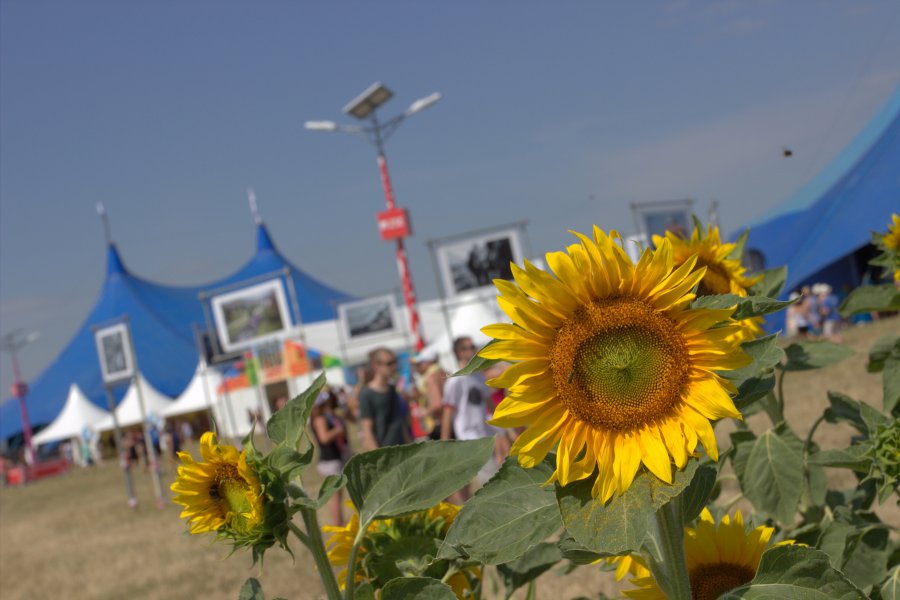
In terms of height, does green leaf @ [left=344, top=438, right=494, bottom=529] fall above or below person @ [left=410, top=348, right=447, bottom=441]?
above

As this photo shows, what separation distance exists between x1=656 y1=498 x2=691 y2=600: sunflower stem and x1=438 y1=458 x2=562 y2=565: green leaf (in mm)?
121

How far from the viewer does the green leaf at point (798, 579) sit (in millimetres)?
1028

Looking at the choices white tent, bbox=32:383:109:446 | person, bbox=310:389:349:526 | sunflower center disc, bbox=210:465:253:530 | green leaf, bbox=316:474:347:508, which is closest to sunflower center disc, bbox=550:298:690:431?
green leaf, bbox=316:474:347:508

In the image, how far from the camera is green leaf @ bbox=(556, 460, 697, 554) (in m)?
0.95

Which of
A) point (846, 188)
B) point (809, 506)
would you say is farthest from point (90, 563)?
point (846, 188)

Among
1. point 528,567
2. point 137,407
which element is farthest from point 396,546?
point 137,407

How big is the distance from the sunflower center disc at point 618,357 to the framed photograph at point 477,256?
1488cm

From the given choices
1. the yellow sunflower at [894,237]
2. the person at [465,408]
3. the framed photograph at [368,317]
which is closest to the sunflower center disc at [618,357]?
the yellow sunflower at [894,237]

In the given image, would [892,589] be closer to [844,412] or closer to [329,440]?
[844,412]

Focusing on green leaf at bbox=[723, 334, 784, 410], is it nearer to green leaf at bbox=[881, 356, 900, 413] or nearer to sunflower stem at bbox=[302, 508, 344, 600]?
sunflower stem at bbox=[302, 508, 344, 600]

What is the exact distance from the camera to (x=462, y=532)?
108 centimetres

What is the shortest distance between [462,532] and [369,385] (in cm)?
563

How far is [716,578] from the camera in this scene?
131cm

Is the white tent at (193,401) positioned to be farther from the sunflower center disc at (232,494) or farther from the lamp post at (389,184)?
the sunflower center disc at (232,494)
